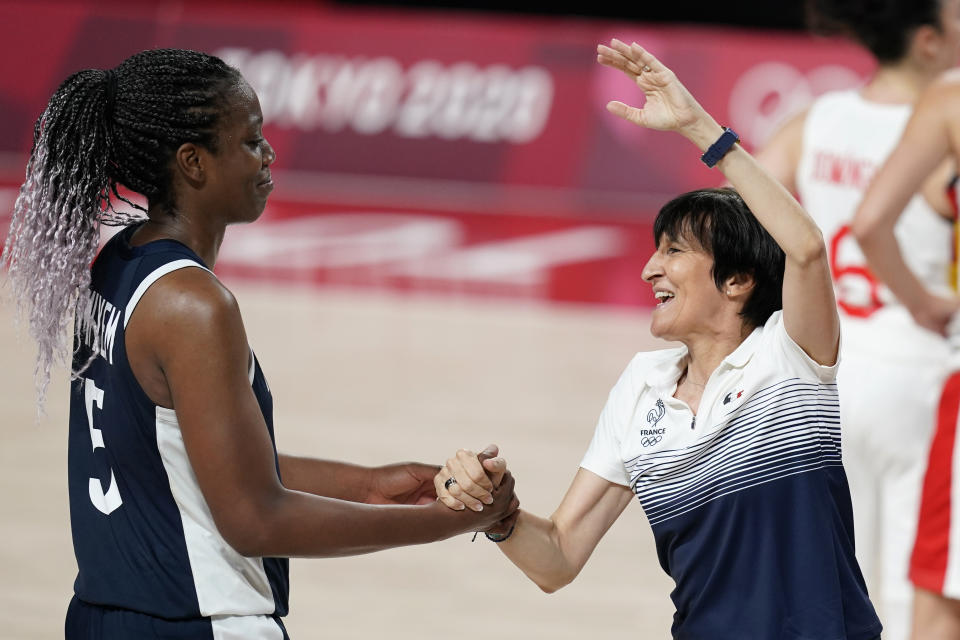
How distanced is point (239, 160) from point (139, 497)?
22.8 inches

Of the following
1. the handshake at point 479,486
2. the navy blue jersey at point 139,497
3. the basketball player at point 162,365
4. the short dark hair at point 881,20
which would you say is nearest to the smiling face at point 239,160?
the basketball player at point 162,365

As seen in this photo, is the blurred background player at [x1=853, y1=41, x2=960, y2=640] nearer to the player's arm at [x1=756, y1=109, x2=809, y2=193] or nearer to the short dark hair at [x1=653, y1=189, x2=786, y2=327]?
the player's arm at [x1=756, y1=109, x2=809, y2=193]

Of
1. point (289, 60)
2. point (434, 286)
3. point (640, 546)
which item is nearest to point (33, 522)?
point (640, 546)

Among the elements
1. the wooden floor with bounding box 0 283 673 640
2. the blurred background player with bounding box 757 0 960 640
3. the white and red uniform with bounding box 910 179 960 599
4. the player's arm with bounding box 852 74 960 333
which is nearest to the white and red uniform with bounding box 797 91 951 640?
the blurred background player with bounding box 757 0 960 640

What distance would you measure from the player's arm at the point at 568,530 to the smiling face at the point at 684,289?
1.14ft

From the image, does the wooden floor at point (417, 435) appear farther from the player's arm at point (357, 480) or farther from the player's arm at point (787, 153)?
the player's arm at point (787, 153)

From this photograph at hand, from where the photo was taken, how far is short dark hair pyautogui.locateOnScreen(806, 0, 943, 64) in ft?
12.1

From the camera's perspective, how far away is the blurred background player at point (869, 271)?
3.59 m

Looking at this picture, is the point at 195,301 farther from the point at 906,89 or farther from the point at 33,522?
the point at 33,522

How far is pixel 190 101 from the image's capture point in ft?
7.31

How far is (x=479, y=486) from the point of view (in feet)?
8.19

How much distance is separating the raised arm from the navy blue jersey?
82 centimetres

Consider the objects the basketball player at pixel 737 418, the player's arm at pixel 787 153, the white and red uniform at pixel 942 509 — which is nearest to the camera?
the basketball player at pixel 737 418

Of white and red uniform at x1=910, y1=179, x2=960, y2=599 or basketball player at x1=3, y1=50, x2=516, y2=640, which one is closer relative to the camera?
basketball player at x1=3, y1=50, x2=516, y2=640
